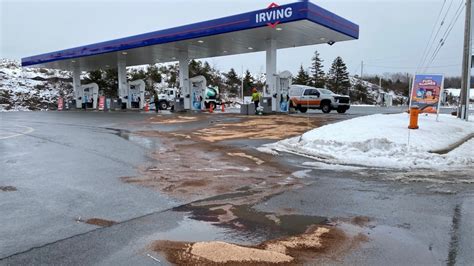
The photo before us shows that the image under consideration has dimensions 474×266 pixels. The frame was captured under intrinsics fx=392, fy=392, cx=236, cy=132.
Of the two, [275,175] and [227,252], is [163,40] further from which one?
[227,252]

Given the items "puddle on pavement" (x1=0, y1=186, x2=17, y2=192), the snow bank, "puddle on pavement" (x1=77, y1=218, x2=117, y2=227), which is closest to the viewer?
"puddle on pavement" (x1=77, y1=218, x2=117, y2=227)

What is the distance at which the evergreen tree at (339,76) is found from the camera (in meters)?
83.4

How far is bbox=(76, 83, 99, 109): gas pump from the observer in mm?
46938

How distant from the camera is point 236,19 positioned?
24250mm

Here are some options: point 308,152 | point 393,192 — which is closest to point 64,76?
point 308,152

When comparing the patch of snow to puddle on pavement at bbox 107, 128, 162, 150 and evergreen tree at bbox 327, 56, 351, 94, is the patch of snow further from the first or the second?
evergreen tree at bbox 327, 56, 351, 94

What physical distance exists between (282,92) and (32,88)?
48047 millimetres

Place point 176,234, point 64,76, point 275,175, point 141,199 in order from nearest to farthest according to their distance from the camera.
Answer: point 176,234 < point 141,199 < point 275,175 < point 64,76

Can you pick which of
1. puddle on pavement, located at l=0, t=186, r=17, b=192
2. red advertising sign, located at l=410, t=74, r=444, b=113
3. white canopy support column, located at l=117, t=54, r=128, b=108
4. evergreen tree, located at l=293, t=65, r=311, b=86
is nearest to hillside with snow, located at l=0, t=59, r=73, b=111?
white canopy support column, located at l=117, t=54, r=128, b=108

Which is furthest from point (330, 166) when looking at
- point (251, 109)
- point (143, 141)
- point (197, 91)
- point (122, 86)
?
point (122, 86)

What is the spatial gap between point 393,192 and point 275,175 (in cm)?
248

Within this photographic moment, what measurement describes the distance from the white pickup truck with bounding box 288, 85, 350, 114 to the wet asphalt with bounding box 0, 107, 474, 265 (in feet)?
74.9

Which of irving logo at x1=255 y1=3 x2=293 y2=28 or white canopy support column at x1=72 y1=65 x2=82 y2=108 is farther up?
irving logo at x1=255 y1=3 x2=293 y2=28

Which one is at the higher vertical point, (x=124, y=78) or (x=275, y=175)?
(x=124, y=78)
